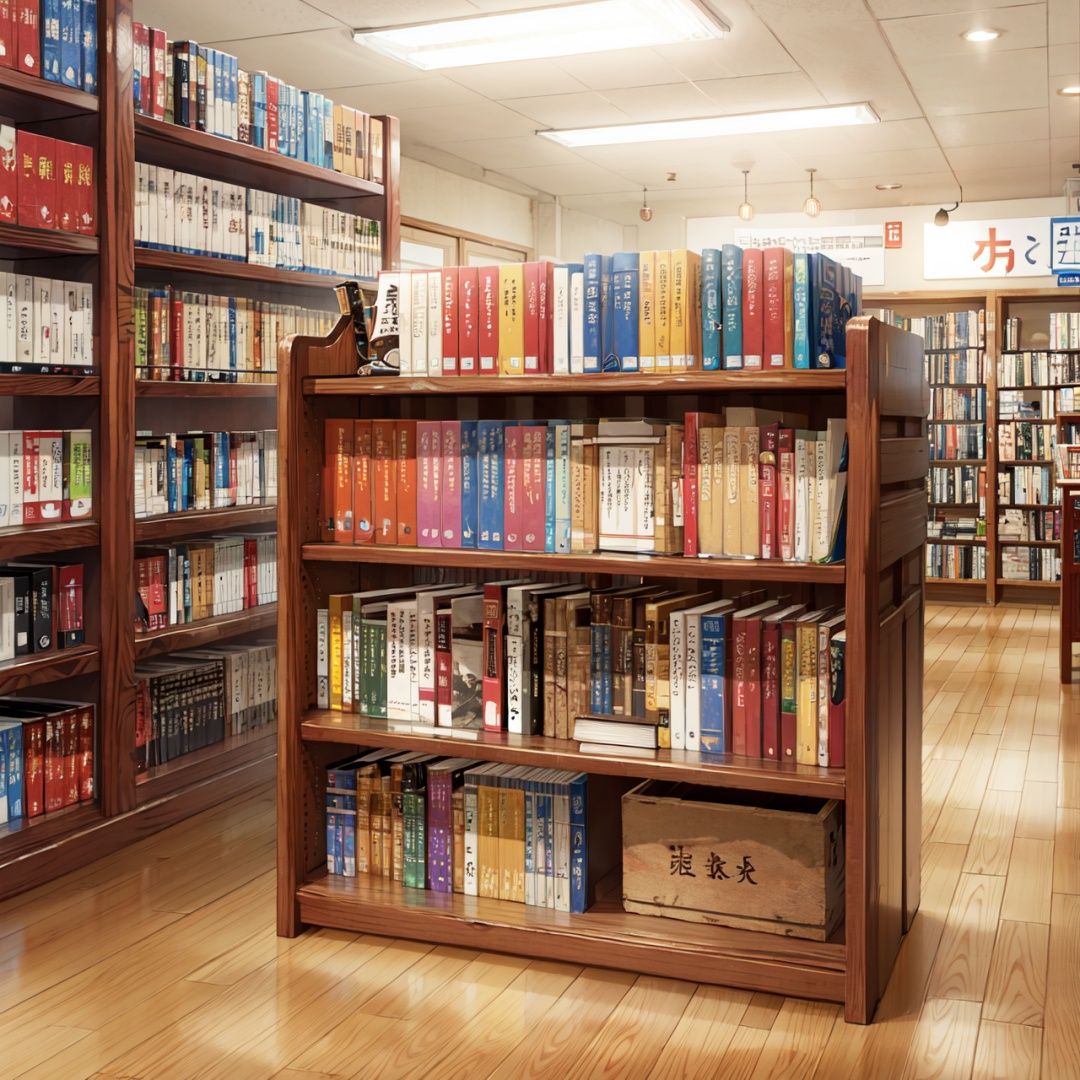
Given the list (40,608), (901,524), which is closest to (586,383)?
(901,524)

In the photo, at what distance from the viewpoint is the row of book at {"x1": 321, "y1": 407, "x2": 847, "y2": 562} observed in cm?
253

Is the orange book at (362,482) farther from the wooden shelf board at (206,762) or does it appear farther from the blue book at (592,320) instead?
the wooden shelf board at (206,762)

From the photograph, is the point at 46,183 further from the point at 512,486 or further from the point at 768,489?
the point at 768,489

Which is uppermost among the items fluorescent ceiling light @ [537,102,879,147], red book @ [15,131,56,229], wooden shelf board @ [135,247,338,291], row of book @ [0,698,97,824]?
fluorescent ceiling light @ [537,102,879,147]

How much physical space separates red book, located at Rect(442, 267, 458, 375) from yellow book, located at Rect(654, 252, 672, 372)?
477 mm

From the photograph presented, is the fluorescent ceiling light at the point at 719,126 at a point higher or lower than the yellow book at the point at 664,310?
higher

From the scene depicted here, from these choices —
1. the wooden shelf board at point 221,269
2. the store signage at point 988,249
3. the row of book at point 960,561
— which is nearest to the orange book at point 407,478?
the wooden shelf board at point 221,269

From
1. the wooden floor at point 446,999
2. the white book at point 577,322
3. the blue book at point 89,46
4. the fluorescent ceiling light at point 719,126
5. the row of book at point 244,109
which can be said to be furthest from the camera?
the fluorescent ceiling light at point 719,126

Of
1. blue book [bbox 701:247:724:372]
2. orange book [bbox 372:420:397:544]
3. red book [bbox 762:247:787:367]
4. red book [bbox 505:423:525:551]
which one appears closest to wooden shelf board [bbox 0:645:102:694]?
orange book [bbox 372:420:397:544]

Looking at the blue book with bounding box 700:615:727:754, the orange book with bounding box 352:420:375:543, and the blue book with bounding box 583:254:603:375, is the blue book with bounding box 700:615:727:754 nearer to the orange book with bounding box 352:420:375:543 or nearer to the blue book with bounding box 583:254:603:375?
the blue book with bounding box 583:254:603:375

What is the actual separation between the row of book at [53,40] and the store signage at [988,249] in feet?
22.9

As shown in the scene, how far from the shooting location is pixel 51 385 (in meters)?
3.34

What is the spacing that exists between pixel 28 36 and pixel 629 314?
5.90 feet

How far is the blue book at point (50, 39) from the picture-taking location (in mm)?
3291
